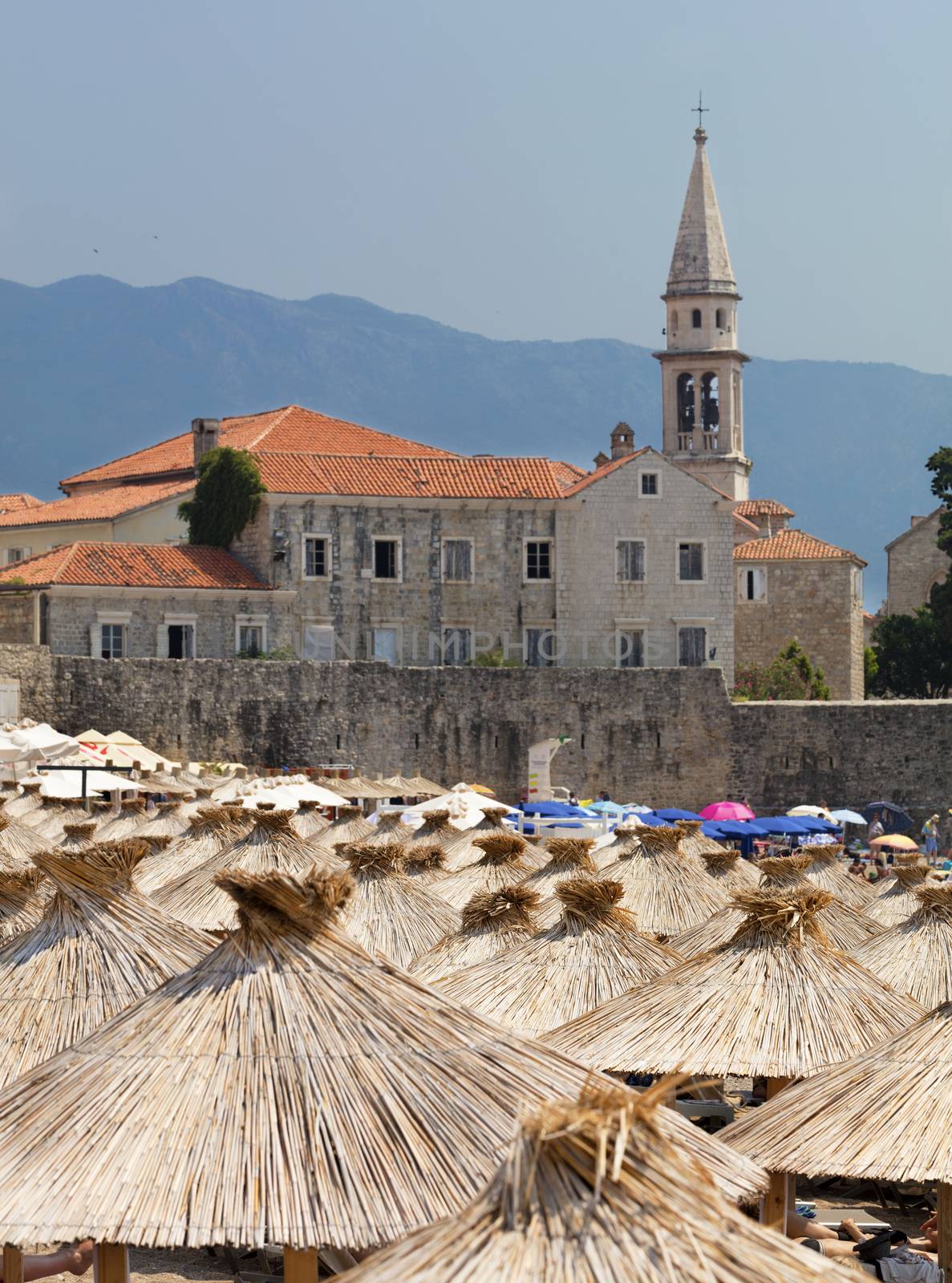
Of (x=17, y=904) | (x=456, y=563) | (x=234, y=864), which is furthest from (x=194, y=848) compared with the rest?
(x=456, y=563)

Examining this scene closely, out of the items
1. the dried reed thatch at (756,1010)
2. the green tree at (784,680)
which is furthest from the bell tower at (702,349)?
the dried reed thatch at (756,1010)

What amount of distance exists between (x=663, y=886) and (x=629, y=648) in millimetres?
28571

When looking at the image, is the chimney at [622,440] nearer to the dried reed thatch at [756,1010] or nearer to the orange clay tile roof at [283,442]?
the orange clay tile roof at [283,442]

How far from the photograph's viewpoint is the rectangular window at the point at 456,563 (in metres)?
47.0

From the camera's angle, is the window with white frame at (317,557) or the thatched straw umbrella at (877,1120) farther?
the window with white frame at (317,557)

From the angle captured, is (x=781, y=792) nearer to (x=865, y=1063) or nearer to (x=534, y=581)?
(x=534, y=581)

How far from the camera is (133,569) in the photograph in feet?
142

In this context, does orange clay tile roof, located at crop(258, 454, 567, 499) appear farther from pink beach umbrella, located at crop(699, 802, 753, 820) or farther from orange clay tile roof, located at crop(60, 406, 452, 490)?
pink beach umbrella, located at crop(699, 802, 753, 820)

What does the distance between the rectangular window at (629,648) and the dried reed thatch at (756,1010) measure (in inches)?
1406

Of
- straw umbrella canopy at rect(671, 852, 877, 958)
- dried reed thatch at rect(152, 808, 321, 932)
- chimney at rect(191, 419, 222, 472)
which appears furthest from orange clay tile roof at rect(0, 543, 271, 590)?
dried reed thatch at rect(152, 808, 321, 932)

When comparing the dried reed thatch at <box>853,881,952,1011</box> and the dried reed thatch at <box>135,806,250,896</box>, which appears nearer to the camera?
the dried reed thatch at <box>853,881,952,1011</box>

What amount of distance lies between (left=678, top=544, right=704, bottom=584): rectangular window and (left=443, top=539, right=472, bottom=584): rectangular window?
4.90 meters

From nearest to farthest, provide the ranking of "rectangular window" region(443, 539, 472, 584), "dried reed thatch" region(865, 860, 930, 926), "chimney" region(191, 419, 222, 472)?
"dried reed thatch" region(865, 860, 930, 926) → "rectangular window" region(443, 539, 472, 584) → "chimney" region(191, 419, 222, 472)

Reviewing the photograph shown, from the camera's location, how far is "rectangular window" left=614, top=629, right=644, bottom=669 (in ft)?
157
